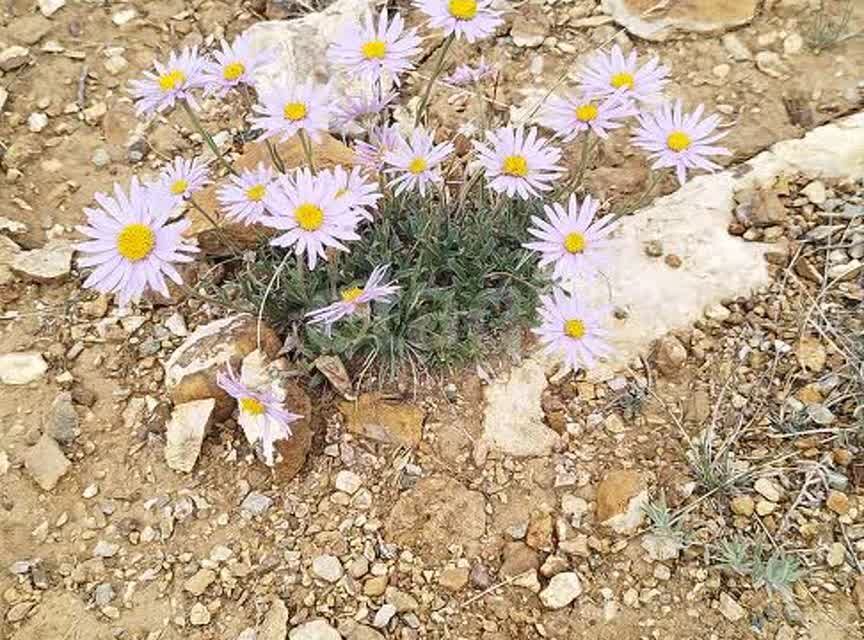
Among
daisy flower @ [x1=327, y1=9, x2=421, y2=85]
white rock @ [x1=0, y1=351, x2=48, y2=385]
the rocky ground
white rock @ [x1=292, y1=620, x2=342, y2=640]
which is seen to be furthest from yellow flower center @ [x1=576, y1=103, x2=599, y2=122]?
white rock @ [x1=0, y1=351, x2=48, y2=385]

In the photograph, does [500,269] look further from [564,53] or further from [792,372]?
[564,53]

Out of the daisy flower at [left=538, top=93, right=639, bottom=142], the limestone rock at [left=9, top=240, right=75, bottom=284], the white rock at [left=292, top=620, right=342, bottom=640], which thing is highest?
the daisy flower at [left=538, top=93, right=639, bottom=142]

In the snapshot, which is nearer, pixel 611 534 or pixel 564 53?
pixel 611 534

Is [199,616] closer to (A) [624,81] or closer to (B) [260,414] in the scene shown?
(B) [260,414]

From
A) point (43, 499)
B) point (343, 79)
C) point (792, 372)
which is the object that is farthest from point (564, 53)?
point (43, 499)

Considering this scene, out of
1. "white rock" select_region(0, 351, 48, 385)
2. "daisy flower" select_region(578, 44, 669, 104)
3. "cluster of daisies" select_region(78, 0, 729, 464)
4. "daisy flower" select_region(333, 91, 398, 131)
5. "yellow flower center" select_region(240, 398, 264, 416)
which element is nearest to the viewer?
"cluster of daisies" select_region(78, 0, 729, 464)

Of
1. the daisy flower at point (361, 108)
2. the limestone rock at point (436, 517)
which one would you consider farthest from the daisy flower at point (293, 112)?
the limestone rock at point (436, 517)

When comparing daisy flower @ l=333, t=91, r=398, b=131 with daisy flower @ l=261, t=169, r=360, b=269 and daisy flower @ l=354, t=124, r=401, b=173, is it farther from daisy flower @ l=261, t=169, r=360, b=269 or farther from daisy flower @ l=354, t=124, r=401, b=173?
daisy flower @ l=261, t=169, r=360, b=269
